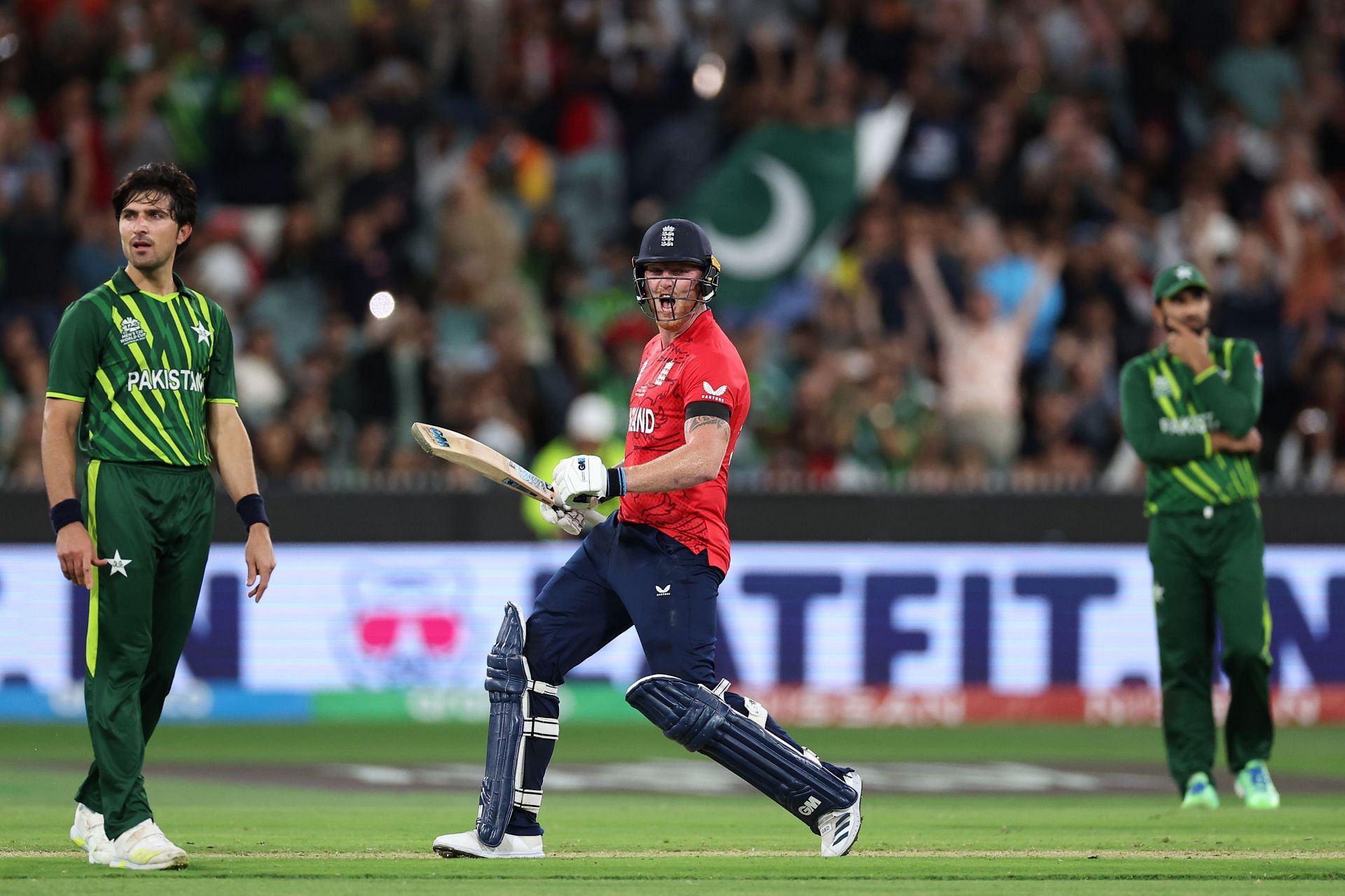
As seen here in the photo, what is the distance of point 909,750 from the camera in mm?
12789

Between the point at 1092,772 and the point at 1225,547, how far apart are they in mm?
2370

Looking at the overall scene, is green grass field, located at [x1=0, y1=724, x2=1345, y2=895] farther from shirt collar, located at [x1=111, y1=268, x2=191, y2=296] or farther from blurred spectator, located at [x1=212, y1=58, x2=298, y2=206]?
blurred spectator, located at [x1=212, y1=58, x2=298, y2=206]

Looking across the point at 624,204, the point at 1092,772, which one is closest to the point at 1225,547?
the point at 1092,772

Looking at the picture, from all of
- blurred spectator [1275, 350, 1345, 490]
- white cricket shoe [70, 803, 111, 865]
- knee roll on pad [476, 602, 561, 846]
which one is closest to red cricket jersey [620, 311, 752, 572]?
knee roll on pad [476, 602, 561, 846]

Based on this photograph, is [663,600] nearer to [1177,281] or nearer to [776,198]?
[1177,281]

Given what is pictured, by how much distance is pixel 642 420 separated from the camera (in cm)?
739

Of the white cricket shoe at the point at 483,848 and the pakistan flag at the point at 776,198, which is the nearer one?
the white cricket shoe at the point at 483,848

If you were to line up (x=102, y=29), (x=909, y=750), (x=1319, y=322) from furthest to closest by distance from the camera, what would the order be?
(x=102, y=29) → (x=1319, y=322) → (x=909, y=750)

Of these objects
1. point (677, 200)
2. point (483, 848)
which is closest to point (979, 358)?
point (677, 200)

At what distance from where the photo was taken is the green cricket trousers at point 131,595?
6836 millimetres

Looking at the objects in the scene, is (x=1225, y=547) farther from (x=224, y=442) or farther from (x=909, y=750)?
(x=224, y=442)

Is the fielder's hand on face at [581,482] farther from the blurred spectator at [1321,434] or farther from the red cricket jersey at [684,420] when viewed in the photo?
the blurred spectator at [1321,434]

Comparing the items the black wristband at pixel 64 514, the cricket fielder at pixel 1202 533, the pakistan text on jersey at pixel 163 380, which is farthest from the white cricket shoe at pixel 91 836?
the cricket fielder at pixel 1202 533

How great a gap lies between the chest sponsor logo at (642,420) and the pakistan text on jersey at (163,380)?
1614mm
